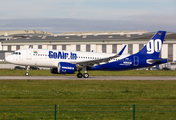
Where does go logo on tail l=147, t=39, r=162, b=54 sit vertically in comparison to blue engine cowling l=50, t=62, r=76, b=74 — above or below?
above

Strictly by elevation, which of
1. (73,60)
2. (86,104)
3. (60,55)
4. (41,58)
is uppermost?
(60,55)

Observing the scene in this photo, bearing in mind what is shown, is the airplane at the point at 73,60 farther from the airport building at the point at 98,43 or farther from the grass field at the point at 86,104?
the airport building at the point at 98,43

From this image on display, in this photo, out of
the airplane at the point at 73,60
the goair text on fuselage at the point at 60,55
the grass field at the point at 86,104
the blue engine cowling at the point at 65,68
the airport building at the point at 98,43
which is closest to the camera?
the grass field at the point at 86,104

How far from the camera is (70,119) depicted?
582 inches

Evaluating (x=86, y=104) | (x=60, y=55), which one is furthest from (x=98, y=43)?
(x=86, y=104)

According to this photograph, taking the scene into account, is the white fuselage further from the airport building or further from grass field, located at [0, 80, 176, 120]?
the airport building

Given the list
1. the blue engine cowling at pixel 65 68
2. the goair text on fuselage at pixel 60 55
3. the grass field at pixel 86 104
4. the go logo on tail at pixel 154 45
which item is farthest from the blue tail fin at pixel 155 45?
the grass field at pixel 86 104

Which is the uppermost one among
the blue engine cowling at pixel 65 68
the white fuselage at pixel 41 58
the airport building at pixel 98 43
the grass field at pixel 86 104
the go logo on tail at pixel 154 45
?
the airport building at pixel 98 43

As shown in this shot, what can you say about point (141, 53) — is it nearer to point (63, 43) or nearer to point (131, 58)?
point (131, 58)

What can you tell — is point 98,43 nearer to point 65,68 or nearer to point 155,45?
point 155,45

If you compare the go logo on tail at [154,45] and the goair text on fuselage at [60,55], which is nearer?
the goair text on fuselage at [60,55]

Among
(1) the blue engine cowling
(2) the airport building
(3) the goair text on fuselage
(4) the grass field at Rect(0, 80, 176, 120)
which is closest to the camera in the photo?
(4) the grass field at Rect(0, 80, 176, 120)

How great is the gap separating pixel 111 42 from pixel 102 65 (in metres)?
62.3

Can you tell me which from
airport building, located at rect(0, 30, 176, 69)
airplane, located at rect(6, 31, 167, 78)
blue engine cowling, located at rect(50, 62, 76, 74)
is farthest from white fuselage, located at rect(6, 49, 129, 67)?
airport building, located at rect(0, 30, 176, 69)
